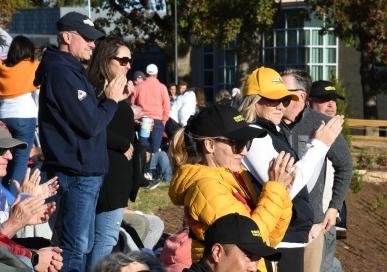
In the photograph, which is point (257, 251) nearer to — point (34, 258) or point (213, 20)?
point (34, 258)

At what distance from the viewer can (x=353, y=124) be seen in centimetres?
2311

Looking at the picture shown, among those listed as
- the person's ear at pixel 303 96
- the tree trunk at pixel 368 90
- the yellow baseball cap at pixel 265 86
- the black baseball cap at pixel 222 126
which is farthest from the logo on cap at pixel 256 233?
the tree trunk at pixel 368 90

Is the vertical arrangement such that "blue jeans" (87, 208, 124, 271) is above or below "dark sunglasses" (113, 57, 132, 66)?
below

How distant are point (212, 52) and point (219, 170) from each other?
130 ft

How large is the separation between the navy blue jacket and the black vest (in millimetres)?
1198

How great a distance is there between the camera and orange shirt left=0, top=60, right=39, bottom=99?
9.34m

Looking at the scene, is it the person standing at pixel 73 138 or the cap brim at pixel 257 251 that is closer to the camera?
the cap brim at pixel 257 251

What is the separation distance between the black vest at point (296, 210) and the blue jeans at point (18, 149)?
3873 mm

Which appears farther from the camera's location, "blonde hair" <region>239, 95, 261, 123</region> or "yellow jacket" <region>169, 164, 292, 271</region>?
"blonde hair" <region>239, 95, 261, 123</region>

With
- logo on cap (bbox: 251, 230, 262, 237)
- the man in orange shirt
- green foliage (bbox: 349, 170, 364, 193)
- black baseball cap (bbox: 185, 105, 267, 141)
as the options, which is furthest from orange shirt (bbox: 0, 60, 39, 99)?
green foliage (bbox: 349, 170, 364, 193)

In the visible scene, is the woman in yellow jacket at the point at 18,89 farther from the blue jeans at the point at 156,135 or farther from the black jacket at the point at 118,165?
the blue jeans at the point at 156,135

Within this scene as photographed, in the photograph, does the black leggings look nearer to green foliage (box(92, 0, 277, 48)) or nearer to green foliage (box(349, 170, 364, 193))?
green foliage (box(349, 170, 364, 193))

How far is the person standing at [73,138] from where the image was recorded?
6.14 meters

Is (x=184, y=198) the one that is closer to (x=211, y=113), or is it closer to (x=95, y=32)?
(x=211, y=113)
